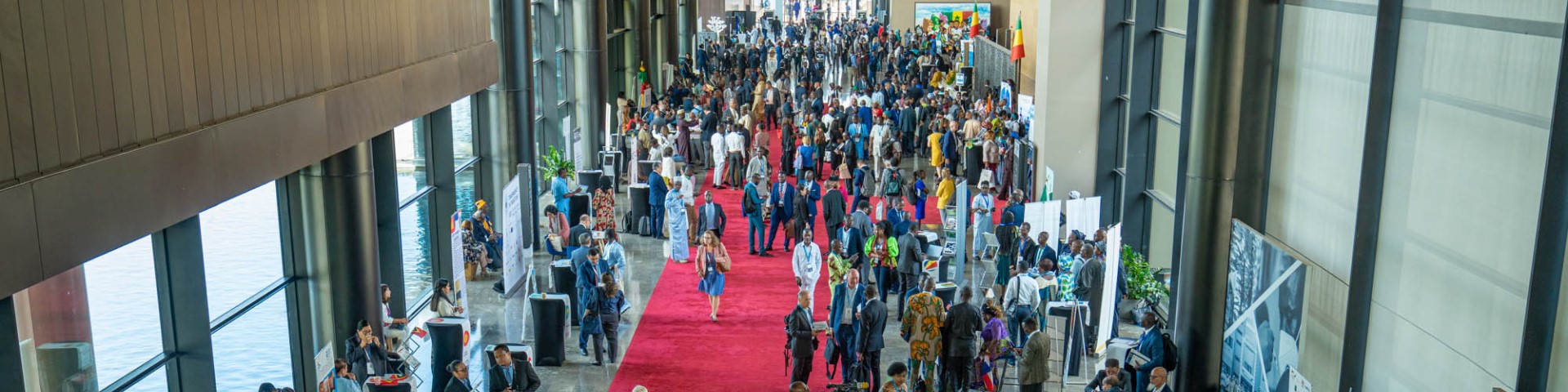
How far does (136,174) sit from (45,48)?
1029mm

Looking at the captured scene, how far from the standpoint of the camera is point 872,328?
458 inches

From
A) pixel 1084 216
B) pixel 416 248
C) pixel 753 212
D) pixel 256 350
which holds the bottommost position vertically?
pixel 256 350

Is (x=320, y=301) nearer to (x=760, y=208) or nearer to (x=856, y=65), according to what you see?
(x=760, y=208)

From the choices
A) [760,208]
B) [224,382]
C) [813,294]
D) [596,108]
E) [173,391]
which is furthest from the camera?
[596,108]

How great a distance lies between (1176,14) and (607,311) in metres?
7.47

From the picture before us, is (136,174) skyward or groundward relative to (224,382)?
skyward

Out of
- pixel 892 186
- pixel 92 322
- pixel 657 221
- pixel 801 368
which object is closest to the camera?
pixel 92 322

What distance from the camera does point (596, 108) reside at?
2433cm

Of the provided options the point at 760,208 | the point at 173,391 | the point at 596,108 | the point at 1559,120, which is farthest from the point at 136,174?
the point at 596,108

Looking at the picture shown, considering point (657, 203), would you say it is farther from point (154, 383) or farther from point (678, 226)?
point (154, 383)

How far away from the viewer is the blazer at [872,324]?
11.6 metres

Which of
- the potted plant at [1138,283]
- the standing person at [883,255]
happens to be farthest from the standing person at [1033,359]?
the standing person at [883,255]

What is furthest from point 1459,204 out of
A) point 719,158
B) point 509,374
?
point 719,158

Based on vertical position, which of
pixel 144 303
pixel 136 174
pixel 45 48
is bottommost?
pixel 144 303
